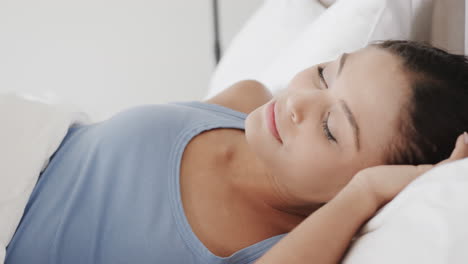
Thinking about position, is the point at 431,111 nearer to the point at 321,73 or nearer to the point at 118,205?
the point at 321,73

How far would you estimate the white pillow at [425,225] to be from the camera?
0.56m

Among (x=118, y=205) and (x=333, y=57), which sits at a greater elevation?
(x=333, y=57)

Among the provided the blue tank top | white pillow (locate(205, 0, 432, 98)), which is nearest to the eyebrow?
the blue tank top

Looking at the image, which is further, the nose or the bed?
the nose

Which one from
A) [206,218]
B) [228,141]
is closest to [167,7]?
[228,141]

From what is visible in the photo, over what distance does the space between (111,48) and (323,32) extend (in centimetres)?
163

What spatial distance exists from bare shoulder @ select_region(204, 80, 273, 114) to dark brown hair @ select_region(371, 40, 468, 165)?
1.49 ft

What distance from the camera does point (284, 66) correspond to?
1270 mm

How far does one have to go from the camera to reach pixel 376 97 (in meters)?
0.81

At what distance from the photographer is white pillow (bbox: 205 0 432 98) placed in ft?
3.69

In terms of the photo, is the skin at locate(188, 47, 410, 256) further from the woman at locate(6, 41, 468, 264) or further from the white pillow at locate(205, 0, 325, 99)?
the white pillow at locate(205, 0, 325, 99)

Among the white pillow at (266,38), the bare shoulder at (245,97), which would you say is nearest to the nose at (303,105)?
the bare shoulder at (245,97)

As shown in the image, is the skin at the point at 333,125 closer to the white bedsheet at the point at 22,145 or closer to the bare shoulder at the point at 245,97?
the bare shoulder at the point at 245,97

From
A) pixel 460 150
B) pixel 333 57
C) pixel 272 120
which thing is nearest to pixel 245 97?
pixel 333 57
